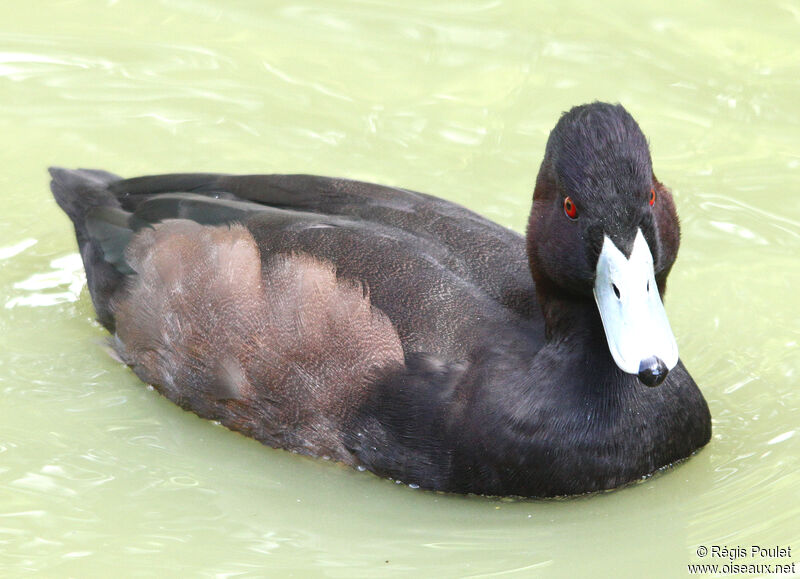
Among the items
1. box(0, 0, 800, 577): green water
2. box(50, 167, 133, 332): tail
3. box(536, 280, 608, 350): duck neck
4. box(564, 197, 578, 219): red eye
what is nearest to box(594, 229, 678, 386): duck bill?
box(564, 197, 578, 219): red eye

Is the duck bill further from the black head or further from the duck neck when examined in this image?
the duck neck

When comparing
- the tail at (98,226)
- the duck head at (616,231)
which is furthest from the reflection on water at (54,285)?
the duck head at (616,231)

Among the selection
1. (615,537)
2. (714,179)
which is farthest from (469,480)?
(714,179)

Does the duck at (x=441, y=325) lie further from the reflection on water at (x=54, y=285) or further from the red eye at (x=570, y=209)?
the reflection on water at (x=54, y=285)

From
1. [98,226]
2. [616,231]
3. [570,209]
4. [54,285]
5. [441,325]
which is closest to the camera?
[616,231]

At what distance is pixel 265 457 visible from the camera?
5.79 meters

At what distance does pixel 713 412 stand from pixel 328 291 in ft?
5.89

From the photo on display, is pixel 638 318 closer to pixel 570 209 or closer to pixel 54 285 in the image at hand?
pixel 570 209

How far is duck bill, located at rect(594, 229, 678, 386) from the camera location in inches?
194

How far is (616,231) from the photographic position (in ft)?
16.3

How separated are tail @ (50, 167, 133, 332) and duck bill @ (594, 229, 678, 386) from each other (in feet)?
7.94

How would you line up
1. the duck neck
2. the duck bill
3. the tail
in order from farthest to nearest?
the tail, the duck neck, the duck bill

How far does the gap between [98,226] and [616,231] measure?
107 inches

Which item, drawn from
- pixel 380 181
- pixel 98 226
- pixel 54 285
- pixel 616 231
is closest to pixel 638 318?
pixel 616 231
